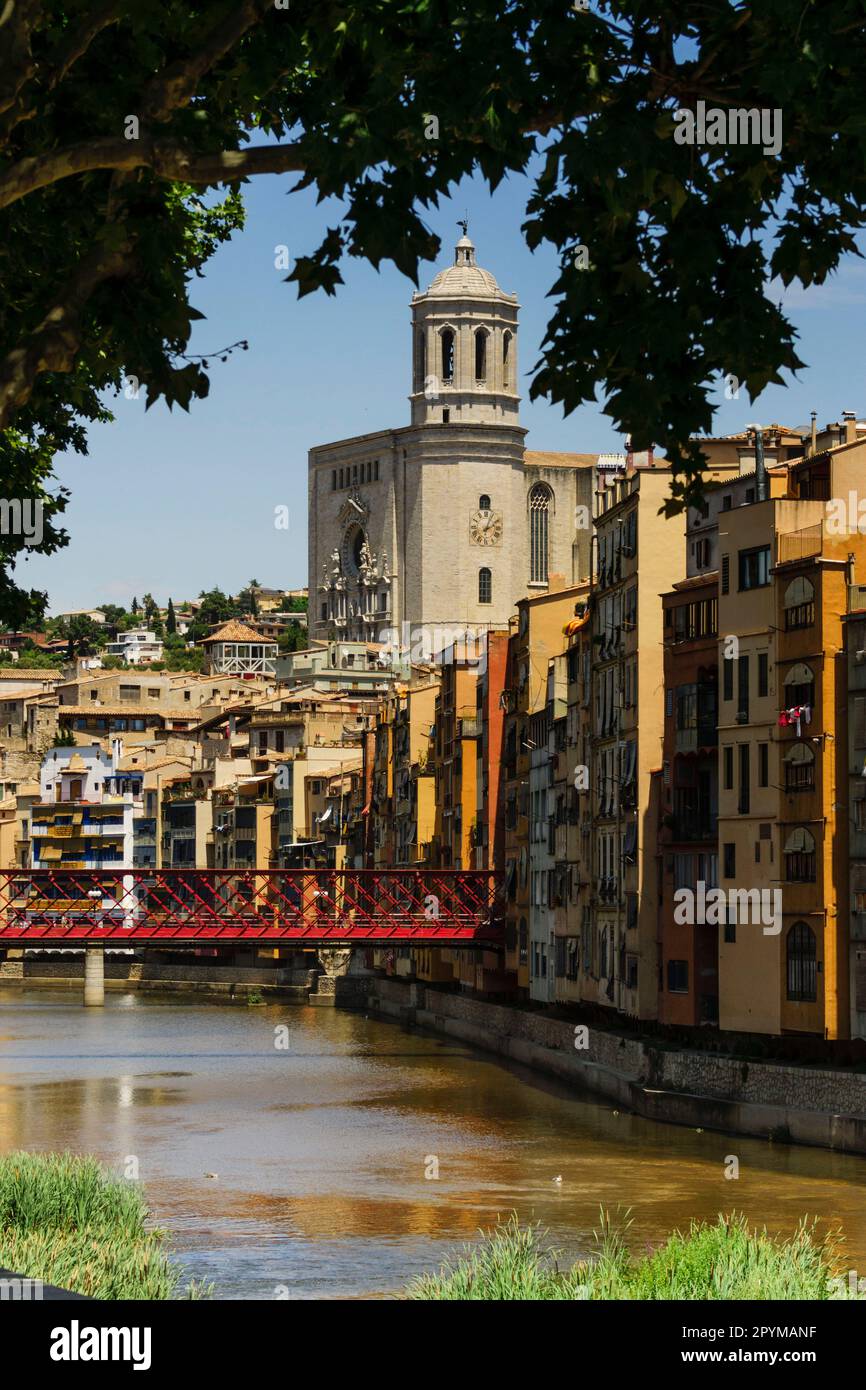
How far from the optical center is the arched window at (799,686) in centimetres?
4503

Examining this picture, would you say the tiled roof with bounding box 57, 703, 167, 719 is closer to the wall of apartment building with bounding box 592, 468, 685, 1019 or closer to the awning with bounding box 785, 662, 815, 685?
the wall of apartment building with bounding box 592, 468, 685, 1019

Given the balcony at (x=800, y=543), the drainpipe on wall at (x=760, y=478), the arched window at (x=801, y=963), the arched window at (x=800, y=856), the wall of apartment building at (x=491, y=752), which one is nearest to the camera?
the arched window at (x=801, y=963)

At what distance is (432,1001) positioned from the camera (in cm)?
8344

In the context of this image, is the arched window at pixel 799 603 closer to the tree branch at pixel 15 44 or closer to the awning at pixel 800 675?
the awning at pixel 800 675

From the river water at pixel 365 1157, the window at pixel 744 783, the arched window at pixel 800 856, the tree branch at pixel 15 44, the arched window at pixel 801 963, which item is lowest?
the river water at pixel 365 1157

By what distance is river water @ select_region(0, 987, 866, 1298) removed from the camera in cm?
3303

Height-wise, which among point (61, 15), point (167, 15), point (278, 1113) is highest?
point (61, 15)

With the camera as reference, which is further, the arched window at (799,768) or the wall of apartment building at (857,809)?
the arched window at (799,768)

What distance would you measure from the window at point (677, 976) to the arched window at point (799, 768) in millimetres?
6554

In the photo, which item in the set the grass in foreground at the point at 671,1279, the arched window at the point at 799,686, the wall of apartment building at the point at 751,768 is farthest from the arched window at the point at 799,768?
the grass in foreground at the point at 671,1279
